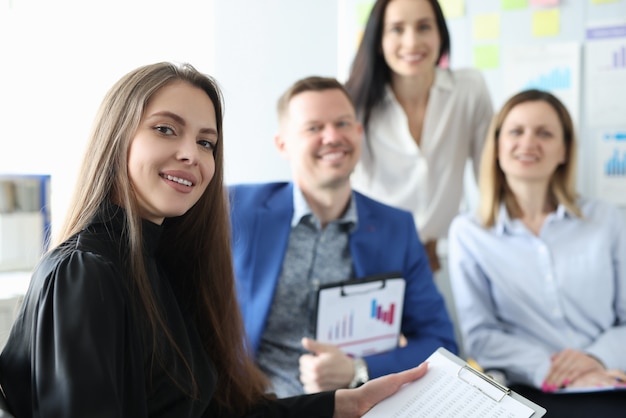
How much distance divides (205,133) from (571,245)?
1448 mm

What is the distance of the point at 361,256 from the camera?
1836mm

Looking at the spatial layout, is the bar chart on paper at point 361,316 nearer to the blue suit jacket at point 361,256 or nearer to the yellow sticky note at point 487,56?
the blue suit jacket at point 361,256

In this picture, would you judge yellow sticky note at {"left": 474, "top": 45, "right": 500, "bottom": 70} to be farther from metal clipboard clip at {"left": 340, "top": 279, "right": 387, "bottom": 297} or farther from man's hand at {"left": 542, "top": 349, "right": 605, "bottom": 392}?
metal clipboard clip at {"left": 340, "top": 279, "right": 387, "bottom": 297}

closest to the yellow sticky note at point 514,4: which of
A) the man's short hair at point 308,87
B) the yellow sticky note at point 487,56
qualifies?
the yellow sticky note at point 487,56

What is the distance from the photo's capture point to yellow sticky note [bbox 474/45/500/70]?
3004 millimetres

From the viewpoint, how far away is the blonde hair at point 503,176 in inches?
87.6

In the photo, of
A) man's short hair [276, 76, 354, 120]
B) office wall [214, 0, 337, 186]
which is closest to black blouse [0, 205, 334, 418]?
man's short hair [276, 76, 354, 120]

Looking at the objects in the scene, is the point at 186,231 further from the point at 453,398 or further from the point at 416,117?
the point at 416,117

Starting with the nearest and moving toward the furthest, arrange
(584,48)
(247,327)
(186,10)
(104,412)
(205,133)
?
(104,412), (205,133), (247,327), (186,10), (584,48)

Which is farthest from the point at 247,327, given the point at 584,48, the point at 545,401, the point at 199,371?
the point at 584,48

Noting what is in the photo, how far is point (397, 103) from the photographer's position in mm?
2434

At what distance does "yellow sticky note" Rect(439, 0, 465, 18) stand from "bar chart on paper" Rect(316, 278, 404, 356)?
174cm

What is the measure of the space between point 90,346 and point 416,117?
1808 mm

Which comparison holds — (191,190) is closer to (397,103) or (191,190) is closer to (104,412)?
(104,412)
